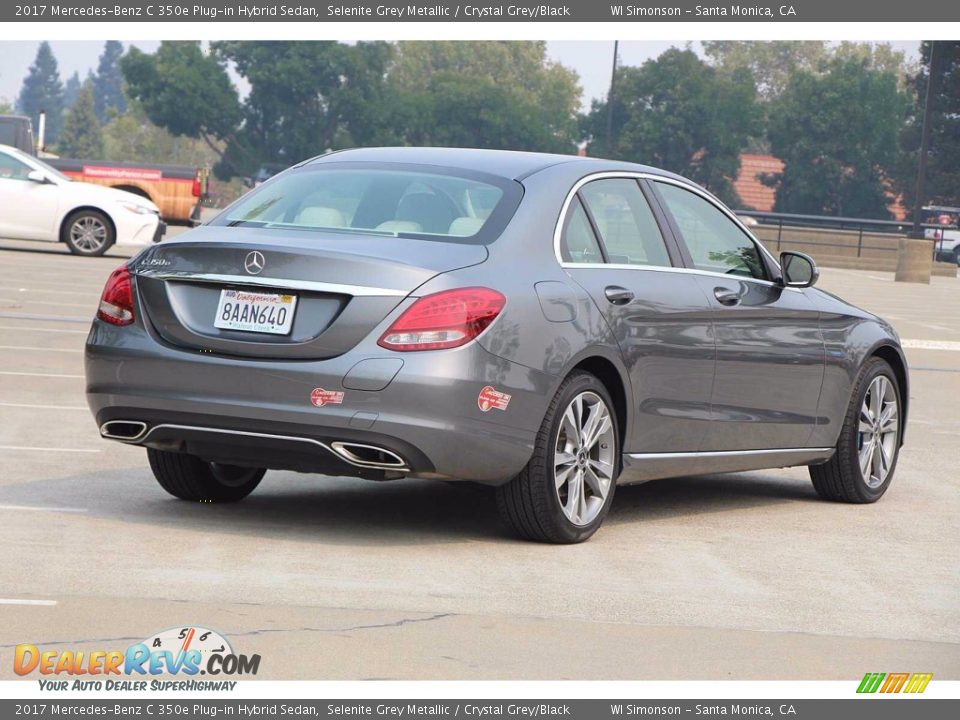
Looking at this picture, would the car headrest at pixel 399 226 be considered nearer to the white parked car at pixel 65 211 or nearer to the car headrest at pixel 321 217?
the car headrest at pixel 321 217

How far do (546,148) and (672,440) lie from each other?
107749mm

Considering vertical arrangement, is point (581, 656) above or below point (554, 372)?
below

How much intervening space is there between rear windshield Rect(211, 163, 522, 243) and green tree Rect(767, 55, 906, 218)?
94.6m

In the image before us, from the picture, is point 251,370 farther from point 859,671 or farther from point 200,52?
point 200,52

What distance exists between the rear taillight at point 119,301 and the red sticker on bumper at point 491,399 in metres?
1.42

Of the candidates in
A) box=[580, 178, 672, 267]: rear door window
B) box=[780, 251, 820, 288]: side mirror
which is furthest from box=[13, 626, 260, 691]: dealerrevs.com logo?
box=[780, 251, 820, 288]: side mirror

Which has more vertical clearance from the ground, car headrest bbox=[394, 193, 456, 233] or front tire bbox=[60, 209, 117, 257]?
car headrest bbox=[394, 193, 456, 233]

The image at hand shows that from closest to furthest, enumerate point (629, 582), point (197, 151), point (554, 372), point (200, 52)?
point (629, 582)
point (554, 372)
point (200, 52)
point (197, 151)

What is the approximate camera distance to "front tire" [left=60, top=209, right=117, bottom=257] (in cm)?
2853

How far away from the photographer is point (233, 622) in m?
5.50

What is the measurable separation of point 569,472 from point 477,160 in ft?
4.69

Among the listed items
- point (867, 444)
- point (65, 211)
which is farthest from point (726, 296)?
point (65, 211)

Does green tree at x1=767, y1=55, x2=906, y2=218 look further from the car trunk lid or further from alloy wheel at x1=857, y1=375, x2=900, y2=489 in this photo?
the car trunk lid
